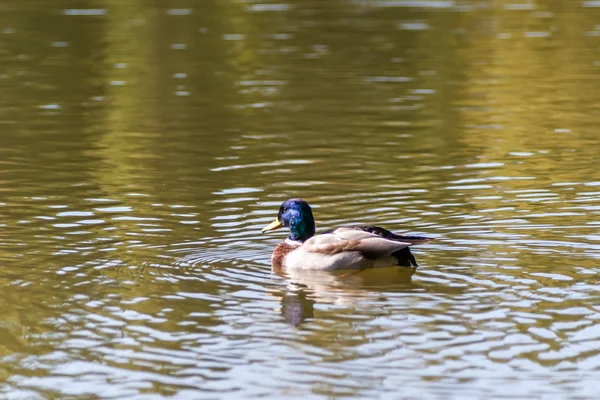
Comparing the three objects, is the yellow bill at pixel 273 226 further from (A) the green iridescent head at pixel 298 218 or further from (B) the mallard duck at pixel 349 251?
(B) the mallard duck at pixel 349 251

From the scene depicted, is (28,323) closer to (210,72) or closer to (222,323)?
(222,323)

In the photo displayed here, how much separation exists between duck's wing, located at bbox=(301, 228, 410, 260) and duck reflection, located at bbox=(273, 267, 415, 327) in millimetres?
220

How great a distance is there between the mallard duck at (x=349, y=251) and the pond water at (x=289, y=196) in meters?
0.21

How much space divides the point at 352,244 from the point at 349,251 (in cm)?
7

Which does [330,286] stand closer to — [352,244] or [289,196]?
[352,244]

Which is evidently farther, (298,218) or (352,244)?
(298,218)

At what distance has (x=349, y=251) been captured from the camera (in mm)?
12180

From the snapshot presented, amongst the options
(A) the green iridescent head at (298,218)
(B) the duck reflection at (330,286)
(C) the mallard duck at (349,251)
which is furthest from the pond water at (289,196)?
(A) the green iridescent head at (298,218)

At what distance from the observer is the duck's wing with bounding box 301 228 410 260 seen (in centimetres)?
1198

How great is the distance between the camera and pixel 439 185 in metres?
16.1

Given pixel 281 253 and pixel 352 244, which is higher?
pixel 352 244

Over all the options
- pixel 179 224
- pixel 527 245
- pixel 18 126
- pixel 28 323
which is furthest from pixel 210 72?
pixel 28 323

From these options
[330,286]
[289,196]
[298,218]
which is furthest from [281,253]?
[289,196]

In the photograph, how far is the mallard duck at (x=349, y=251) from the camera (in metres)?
12.0
